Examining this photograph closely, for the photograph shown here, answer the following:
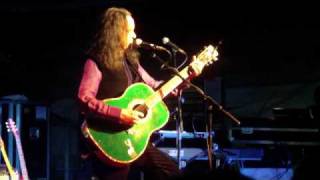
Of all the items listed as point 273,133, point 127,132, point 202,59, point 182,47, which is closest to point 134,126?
point 127,132

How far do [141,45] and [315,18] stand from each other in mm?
3683

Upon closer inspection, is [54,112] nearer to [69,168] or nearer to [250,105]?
[69,168]

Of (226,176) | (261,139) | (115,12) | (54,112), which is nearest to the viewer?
(226,176)

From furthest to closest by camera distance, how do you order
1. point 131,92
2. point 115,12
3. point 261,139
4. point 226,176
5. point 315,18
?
1. point 315,18
2. point 261,139
3. point 115,12
4. point 131,92
5. point 226,176

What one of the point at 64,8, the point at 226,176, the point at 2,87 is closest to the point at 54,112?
the point at 2,87

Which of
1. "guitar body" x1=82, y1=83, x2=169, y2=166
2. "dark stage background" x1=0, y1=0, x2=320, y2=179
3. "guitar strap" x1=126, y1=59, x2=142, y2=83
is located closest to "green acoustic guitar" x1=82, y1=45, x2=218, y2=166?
Answer: "guitar body" x1=82, y1=83, x2=169, y2=166

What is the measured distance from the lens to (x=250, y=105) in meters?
7.97

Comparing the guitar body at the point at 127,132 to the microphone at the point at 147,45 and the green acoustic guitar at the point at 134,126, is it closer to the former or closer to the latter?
the green acoustic guitar at the point at 134,126

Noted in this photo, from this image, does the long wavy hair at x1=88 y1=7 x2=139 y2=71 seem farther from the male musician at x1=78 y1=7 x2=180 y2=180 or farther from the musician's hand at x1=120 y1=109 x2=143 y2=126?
the musician's hand at x1=120 y1=109 x2=143 y2=126

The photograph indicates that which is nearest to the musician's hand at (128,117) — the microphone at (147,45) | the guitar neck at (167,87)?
the guitar neck at (167,87)

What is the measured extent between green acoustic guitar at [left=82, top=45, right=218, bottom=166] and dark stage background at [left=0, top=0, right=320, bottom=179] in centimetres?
261

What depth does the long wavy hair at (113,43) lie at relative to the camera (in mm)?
4668

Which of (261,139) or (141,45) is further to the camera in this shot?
(261,139)

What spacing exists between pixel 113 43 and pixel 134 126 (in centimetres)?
71
